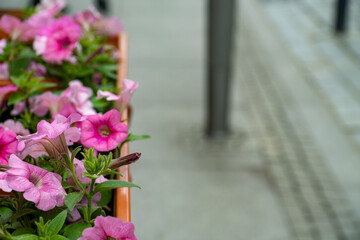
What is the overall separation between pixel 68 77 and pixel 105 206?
0.67m

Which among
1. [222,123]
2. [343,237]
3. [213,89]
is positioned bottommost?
[343,237]

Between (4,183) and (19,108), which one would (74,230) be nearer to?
(4,183)

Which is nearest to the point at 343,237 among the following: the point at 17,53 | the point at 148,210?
the point at 148,210

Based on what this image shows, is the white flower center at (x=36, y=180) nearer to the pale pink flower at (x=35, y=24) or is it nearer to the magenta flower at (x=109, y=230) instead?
the magenta flower at (x=109, y=230)

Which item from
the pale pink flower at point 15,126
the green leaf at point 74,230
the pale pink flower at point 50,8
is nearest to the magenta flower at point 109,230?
the green leaf at point 74,230

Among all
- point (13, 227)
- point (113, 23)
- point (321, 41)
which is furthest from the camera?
point (321, 41)

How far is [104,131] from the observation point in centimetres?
113

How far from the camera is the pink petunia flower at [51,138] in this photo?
98 cm

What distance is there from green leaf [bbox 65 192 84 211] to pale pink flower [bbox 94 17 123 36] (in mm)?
1073

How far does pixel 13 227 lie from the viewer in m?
0.99

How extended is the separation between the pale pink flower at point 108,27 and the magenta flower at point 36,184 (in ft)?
3.50

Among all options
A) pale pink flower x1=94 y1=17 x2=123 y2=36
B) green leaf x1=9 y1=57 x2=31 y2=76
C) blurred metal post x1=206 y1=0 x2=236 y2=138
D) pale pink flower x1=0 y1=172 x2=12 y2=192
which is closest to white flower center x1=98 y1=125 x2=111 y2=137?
pale pink flower x1=0 y1=172 x2=12 y2=192

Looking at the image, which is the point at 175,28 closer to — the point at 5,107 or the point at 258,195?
the point at 258,195

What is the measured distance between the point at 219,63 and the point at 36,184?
8.67ft
